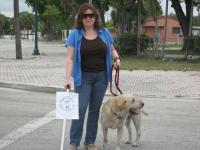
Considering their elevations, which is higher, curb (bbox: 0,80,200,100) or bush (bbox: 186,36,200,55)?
bush (bbox: 186,36,200,55)

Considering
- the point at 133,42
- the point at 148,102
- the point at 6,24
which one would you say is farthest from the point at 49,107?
the point at 6,24

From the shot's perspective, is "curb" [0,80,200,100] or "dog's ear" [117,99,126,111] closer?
"dog's ear" [117,99,126,111]

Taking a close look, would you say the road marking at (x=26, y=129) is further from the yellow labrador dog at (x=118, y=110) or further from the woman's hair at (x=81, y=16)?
the woman's hair at (x=81, y=16)

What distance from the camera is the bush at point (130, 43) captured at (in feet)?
91.9

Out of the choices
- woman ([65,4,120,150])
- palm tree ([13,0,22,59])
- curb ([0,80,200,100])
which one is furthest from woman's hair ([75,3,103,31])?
palm tree ([13,0,22,59])

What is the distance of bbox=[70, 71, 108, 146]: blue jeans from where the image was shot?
21.8 ft

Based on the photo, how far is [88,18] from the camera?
21.4ft

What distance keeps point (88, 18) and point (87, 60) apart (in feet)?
1.71

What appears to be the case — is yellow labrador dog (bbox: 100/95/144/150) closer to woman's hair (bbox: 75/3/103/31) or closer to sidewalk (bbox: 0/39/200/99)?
woman's hair (bbox: 75/3/103/31)

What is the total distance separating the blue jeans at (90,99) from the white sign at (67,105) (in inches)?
11.0

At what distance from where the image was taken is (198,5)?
1644 inches

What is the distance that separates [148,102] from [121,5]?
22.1m

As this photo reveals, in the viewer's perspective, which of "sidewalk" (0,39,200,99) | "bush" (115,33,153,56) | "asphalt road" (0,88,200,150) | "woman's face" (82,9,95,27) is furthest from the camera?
"bush" (115,33,153,56)

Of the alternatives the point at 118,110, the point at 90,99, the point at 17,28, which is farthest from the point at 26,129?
the point at 17,28
